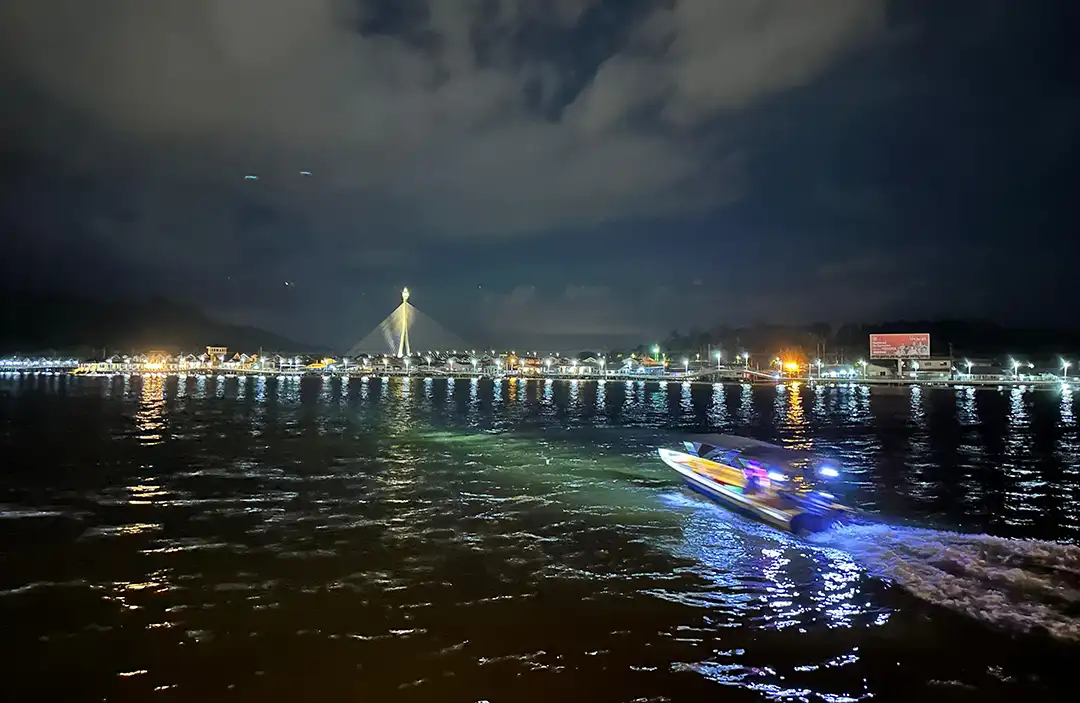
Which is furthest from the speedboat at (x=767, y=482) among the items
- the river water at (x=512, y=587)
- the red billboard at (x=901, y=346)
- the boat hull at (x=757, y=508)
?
the red billboard at (x=901, y=346)

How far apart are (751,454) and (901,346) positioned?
421 feet

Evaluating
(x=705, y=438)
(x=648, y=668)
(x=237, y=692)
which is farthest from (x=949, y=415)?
(x=237, y=692)

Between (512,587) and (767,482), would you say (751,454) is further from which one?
(512,587)

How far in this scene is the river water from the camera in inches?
324

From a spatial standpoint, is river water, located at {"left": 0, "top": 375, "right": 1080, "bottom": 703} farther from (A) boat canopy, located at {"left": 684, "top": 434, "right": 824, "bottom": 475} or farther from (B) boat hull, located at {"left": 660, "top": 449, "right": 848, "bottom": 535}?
(A) boat canopy, located at {"left": 684, "top": 434, "right": 824, "bottom": 475}

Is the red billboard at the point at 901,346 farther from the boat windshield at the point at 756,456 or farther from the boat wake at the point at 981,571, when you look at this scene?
the boat wake at the point at 981,571

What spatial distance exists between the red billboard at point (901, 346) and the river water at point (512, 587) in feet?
381

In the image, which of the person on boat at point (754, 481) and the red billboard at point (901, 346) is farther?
the red billboard at point (901, 346)

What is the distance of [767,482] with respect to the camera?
1658cm

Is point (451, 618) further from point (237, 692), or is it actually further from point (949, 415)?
point (949, 415)

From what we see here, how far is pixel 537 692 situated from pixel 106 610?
7043 mm

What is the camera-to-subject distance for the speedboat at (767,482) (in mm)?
15281

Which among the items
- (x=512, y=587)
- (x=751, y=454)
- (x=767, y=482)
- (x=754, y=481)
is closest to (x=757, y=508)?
(x=767, y=482)

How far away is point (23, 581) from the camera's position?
1159cm
